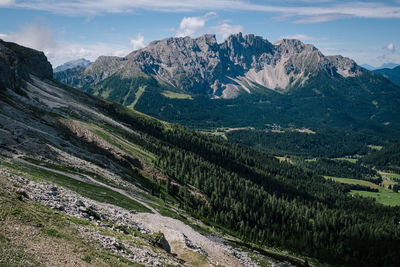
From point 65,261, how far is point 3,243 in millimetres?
6396

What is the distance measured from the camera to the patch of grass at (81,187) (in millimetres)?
59853

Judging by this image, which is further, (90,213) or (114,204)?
(114,204)

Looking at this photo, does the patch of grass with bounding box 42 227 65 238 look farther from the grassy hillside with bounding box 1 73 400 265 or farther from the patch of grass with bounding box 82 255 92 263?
the grassy hillside with bounding box 1 73 400 265

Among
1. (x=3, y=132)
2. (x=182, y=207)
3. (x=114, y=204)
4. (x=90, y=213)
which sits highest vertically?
(x=3, y=132)

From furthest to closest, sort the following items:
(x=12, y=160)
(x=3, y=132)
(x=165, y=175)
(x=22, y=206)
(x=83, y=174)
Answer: (x=165, y=175) → (x=83, y=174) → (x=3, y=132) → (x=12, y=160) → (x=22, y=206)

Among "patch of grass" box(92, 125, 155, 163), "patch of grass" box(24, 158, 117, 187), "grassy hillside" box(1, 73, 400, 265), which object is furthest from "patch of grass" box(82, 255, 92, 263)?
"patch of grass" box(92, 125, 155, 163)

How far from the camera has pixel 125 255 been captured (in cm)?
3581

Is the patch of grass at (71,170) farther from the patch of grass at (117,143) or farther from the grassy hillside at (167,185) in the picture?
the patch of grass at (117,143)

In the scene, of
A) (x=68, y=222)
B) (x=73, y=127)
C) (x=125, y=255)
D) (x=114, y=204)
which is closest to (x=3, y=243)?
(x=68, y=222)

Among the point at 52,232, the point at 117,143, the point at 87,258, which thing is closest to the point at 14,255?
the point at 52,232

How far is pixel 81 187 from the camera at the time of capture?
216ft

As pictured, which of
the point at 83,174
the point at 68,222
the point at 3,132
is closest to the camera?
the point at 68,222

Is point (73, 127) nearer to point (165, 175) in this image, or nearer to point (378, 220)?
point (165, 175)

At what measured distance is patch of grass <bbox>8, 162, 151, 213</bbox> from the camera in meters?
59.9
